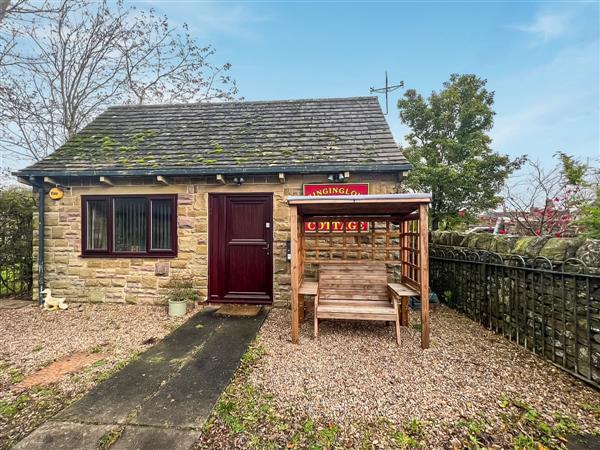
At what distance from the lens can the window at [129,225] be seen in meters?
5.65

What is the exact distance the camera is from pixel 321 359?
3.33 metres

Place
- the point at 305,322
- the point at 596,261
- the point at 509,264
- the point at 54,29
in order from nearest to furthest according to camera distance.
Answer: the point at 596,261, the point at 509,264, the point at 305,322, the point at 54,29

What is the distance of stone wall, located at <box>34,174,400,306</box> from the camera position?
543cm

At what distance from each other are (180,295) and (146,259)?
3.79 ft

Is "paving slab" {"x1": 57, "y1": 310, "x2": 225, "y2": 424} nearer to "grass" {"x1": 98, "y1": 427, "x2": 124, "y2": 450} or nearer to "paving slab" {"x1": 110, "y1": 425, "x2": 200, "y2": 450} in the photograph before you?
"grass" {"x1": 98, "y1": 427, "x2": 124, "y2": 450}

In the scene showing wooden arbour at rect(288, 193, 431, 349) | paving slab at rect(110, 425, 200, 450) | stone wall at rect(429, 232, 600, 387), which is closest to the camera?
paving slab at rect(110, 425, 200, 450)

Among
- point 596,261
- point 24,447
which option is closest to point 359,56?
point 596,261

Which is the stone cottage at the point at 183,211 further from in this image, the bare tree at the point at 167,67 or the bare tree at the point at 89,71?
the bare tree at the point at 167,67

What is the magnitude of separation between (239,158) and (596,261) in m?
5.37

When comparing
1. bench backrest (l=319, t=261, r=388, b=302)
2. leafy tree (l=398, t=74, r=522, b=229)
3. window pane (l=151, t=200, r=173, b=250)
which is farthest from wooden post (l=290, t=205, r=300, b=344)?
leafy tree (l=398, t=74, r=522, b=229)

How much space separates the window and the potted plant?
0.64 metres

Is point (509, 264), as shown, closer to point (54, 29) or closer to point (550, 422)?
point (550, 422)

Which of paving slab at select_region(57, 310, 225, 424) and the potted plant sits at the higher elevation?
the potted plant

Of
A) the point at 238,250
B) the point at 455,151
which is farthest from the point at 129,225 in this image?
the point at 455,151
